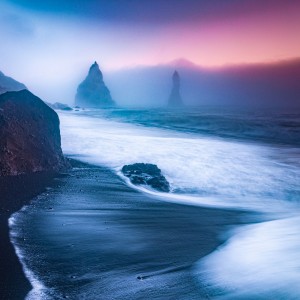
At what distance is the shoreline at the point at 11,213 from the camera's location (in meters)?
4.00

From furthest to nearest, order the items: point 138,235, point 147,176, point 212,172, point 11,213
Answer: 1. point 212,172
2. point 147,176
3. point 11,213
4. point 138,235

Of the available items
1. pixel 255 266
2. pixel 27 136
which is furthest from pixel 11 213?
pixel 27 136

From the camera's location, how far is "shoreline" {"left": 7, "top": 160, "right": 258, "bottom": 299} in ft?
14.2

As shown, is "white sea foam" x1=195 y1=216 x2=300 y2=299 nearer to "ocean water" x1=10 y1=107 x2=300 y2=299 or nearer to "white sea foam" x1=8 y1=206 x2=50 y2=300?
"ocean water" x1=10 y1=107 x2=300 y2=299

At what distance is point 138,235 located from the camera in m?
6.14

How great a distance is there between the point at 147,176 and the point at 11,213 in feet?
17.0

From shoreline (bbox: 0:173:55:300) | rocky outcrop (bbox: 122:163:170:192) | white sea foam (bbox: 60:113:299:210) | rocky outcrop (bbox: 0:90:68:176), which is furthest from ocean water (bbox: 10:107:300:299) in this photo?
rocky outcrop (bbox: 0:90:68:176)

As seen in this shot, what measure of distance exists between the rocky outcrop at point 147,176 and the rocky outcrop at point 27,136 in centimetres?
236

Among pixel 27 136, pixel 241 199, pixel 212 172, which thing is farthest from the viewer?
pixel 212 172

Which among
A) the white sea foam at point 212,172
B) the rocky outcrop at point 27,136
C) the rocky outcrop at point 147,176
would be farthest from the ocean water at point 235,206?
the rocky outcrop at point 27,136

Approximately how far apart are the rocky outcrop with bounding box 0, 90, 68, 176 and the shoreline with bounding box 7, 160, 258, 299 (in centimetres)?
125

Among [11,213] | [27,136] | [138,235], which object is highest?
[27,136]

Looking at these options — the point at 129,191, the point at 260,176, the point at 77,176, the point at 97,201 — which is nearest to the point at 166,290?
the point at 97,201

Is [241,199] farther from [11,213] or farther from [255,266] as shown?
[11,213]
